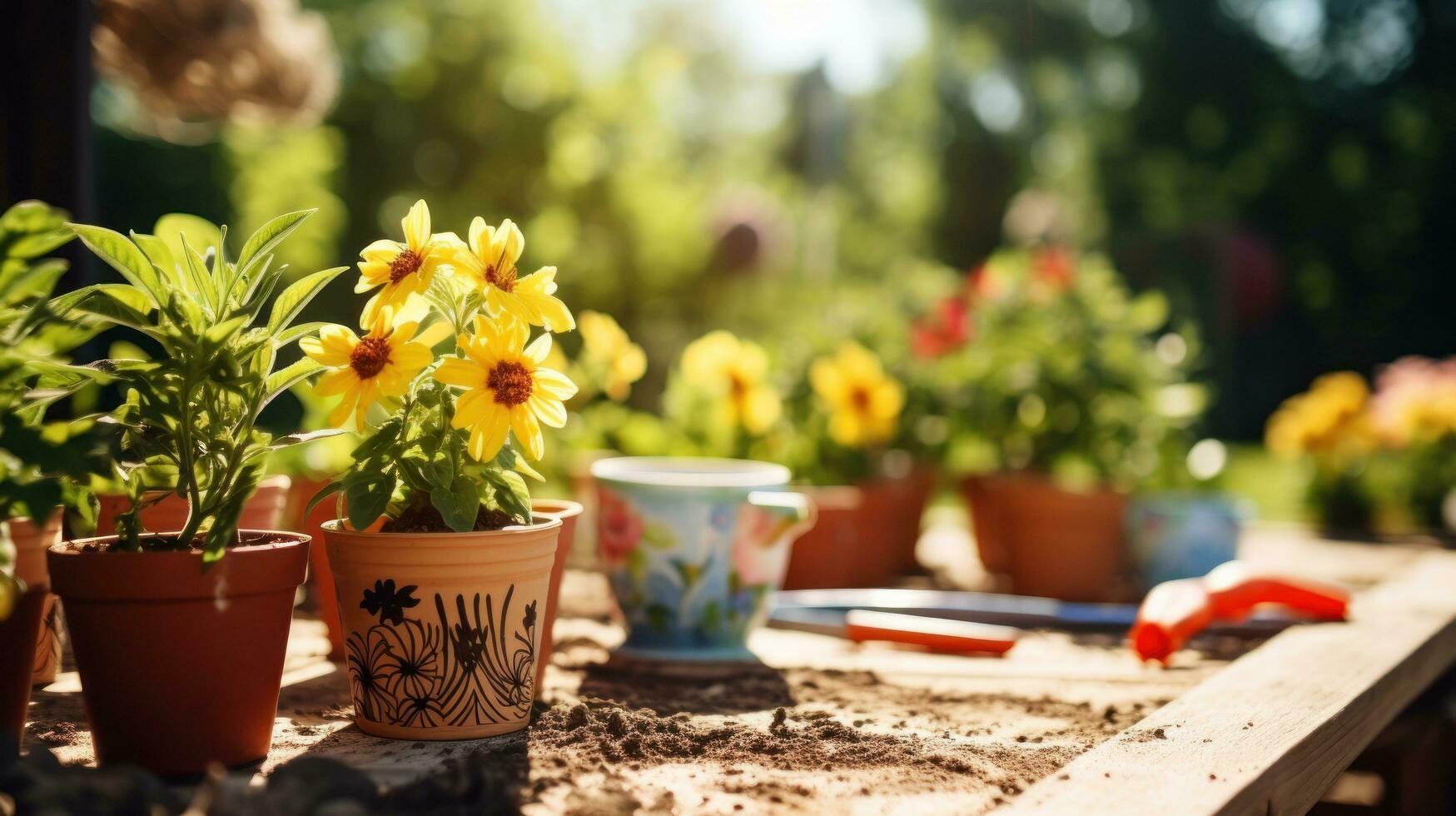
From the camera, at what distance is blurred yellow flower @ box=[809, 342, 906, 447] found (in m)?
2.49

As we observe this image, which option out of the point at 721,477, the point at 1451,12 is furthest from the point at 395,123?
the point at 1451,12

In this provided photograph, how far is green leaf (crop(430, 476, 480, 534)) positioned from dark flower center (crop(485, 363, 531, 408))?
0.09m

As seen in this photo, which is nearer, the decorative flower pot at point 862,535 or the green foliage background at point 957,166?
the decorative flower pot at point 862,535

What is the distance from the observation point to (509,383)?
41.9 inches

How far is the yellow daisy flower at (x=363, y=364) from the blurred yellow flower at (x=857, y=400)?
1.53 m

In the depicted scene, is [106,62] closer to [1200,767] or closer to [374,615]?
[374,615]

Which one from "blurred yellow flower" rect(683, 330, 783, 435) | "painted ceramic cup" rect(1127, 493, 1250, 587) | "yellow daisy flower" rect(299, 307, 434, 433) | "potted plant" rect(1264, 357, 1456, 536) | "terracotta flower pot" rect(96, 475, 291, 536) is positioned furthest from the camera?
"potted plant" rect(1264, 357, 1456, 536)

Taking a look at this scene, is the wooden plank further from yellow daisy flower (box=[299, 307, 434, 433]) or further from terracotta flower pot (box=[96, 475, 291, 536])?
terracotta flower pot (box=[96, 475, 291, 536])

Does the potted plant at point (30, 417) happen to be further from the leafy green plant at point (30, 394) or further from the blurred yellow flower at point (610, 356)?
the blurred yellow flower at point (610, 356)

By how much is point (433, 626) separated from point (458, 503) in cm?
12

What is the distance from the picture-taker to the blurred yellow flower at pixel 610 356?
202 cm

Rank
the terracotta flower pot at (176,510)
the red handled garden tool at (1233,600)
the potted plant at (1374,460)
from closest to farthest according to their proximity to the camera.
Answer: the terracotta flower pot at (176,510)
the red handled garden tool at (1233,600)
the potted plant at (1374,460)

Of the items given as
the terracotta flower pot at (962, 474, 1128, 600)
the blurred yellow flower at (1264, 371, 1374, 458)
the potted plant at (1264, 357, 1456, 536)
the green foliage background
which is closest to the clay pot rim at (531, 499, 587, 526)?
the terracotta flower pot at (962, 474, 1128, 600)

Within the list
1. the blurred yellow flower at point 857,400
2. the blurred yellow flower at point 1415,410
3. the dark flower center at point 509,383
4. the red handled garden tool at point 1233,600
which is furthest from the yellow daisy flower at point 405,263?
the blurred yellow flower at point 1415,410
